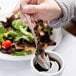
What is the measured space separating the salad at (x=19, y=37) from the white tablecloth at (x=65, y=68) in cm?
4

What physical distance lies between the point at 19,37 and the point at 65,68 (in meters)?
Answer: 0.22

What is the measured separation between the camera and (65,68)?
2.50 ft

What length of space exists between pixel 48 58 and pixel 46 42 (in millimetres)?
214

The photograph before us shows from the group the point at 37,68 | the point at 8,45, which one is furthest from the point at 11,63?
the point at 37,68

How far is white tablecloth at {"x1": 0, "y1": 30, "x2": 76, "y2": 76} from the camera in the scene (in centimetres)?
74

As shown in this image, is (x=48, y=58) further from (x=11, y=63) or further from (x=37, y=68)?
(x=11, y=63)

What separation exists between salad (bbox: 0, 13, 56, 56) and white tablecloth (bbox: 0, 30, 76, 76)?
4 cm

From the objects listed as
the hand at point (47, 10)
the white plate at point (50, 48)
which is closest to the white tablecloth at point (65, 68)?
the white plate at point (50, 48)

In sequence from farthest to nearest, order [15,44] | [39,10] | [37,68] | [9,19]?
[9,19] → [15,44] → [39,10] → [37,68]

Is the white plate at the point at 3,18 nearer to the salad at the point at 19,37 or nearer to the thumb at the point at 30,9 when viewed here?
the salad at the point at 19,37

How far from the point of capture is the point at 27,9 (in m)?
0.65

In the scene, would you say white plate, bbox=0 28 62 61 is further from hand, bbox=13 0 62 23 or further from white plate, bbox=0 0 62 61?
hand, bbox=13 0 62 23

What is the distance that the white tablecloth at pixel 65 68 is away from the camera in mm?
745

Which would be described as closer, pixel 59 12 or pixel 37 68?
pixel 37 68
